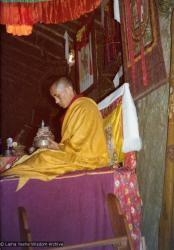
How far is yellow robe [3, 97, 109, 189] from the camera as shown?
121 inches

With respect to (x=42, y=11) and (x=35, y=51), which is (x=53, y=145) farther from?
(x=35, y=51)

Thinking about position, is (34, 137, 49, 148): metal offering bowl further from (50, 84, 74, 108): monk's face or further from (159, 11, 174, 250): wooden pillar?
(159, 11, 174, 250): wooden pillar

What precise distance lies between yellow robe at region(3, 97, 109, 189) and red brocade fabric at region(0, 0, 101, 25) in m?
1.46

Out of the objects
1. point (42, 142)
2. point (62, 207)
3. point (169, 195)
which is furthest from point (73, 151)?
point (169, 195)

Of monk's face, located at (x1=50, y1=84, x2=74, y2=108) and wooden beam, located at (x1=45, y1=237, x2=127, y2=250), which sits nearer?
wooden beam, located at (x1=45, y1=237, x2=127, y2=250)

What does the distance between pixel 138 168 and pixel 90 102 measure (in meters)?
0.88

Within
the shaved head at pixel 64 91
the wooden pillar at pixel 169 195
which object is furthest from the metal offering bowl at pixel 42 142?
the wooden pillar at pixel 169 195

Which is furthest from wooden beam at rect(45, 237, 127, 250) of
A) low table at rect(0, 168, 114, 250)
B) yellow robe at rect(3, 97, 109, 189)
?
yellow robe at rect(3, 97, 109, 189)

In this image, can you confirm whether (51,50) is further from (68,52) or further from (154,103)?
(154,103)

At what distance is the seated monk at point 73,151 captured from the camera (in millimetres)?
3080

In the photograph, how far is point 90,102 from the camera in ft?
12.0

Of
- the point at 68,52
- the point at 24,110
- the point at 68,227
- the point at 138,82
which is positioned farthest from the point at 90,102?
the point at 24,110

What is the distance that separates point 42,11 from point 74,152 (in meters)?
2.23

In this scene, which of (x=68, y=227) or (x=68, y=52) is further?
→ (x=68, y=52)
